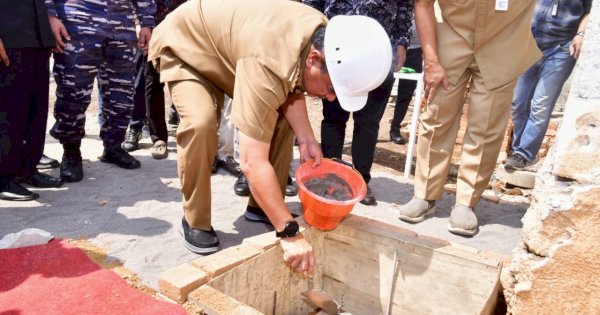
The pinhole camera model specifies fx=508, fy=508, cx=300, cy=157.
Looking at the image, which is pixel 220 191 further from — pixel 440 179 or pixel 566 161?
pixel 566 161

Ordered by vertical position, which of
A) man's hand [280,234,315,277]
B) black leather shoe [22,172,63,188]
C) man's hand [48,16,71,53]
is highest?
man's hand [48,16,71,53]

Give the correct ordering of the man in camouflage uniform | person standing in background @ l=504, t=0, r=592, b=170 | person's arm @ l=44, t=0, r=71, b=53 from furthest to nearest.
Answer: person standing in background @ l=504, t=0, r=592, b=170
the man in camouflage uniform
person's arm @ l=44, t=0, r=71, b=53

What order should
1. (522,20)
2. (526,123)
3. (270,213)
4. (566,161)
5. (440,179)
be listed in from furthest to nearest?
(526,123) → (440,179) → (522,20) → (270,213) → (566,161)

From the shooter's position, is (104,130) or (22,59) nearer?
(22,59)

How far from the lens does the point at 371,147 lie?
12.3ft

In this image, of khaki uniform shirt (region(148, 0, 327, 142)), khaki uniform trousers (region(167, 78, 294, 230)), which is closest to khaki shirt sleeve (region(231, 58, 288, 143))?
khaki uniform shirt (region(148, 0, 327, 142))

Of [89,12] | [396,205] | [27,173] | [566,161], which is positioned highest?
[89,12]

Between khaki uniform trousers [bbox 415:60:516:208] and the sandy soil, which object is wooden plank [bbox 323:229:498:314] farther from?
khaki uniform trousers [bbox 415:60:516:208]

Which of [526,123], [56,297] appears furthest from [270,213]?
[526,123]

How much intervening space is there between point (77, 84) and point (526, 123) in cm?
387

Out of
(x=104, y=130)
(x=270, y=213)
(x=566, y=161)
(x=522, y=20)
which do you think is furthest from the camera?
(x=104, y=130)

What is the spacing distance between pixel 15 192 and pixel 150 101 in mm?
1403

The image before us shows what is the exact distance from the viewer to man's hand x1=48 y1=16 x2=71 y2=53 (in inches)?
133

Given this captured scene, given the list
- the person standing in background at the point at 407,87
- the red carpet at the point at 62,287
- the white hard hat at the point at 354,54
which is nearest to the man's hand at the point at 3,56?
the red carpet at the point at 62,287
